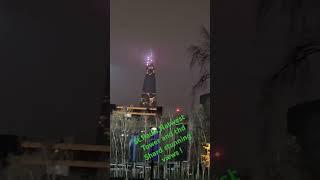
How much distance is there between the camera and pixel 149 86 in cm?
358

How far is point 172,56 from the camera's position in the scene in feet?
11.8

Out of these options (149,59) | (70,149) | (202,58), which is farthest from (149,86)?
(70,149)

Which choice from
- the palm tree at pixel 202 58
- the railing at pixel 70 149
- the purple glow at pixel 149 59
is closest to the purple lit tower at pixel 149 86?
the purple glow at pixel 149 59

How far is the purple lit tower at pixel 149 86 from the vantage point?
3582 mm

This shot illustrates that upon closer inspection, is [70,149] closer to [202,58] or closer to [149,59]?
[149,59]

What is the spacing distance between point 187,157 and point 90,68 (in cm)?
107

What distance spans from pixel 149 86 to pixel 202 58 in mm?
495

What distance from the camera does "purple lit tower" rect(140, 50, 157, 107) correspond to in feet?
11.8

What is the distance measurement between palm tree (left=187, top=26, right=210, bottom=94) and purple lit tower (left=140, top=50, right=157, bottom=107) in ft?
1.09

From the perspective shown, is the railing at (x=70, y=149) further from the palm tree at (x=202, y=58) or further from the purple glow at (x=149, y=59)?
the palm tree at (x=202, y=58)

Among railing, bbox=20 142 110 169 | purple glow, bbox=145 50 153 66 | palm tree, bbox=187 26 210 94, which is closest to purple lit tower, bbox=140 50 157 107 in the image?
purple glow, bbox=145 50 153 66

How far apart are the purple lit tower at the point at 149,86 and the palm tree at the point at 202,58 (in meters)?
0.33
